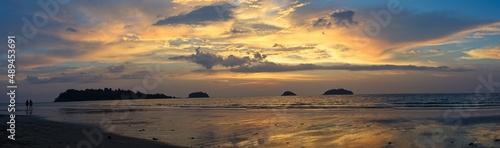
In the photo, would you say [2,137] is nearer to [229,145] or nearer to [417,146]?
[229,145]

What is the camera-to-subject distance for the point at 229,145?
1909 centimetres

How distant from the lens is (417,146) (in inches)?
713

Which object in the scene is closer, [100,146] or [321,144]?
[100,146]

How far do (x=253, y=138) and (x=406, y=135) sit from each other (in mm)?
8457

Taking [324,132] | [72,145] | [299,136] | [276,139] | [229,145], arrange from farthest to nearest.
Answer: [324,132] → [299,136] → [276,139] → [229,145] → [72,145]

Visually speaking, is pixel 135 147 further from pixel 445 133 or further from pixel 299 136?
pixel 445 133

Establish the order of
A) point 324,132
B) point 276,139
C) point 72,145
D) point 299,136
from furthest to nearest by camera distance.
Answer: point 324,132 < point 299,136 < point 276,139 < point 72,145

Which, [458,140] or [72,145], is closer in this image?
[72,145]

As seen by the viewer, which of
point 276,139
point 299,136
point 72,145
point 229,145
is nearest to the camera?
point 72,145

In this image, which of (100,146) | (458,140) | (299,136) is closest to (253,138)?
(299,136)

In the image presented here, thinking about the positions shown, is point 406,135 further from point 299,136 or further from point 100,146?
point 100,146

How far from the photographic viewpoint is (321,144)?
1923cm

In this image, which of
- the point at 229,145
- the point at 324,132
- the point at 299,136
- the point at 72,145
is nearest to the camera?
the point at 72,145

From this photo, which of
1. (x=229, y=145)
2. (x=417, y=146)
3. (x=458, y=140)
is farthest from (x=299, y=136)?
(x=458, y=140)
